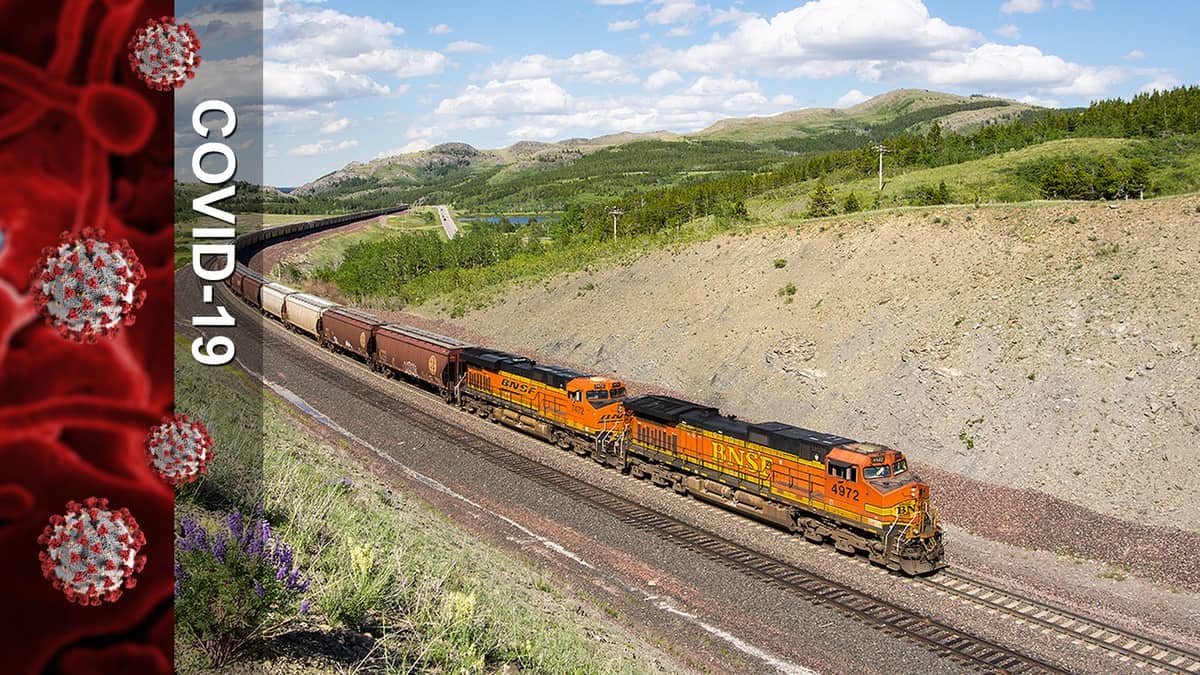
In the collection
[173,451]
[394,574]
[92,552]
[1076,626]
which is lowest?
[1076,626]

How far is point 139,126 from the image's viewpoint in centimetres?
614

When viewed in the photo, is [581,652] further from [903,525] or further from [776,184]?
[776,184]

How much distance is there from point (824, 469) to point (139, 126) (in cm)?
1969

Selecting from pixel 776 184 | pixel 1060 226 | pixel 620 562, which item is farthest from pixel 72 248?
pixel 776 184

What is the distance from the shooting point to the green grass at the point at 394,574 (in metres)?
11.8

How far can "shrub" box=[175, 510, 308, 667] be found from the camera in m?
8.81

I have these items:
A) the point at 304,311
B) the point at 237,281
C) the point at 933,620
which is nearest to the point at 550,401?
the point at 933,620

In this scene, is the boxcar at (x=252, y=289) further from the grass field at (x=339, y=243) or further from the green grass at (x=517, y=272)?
the grass field at (x=339, y=243)

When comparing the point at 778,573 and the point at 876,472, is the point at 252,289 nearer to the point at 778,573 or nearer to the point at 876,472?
the point at 778,573

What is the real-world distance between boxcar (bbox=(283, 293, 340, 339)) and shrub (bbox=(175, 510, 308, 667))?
148ft

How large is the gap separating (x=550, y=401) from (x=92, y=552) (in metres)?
26.2

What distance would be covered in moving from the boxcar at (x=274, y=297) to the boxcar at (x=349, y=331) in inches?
374

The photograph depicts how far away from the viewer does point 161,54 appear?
6211 mm

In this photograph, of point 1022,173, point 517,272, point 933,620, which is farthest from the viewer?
point 517,272
